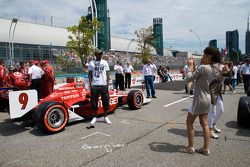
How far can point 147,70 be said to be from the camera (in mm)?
9641

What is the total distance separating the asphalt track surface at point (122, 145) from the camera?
348cm

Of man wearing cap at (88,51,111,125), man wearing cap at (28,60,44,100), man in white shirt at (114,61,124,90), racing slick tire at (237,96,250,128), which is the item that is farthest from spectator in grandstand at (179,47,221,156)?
man in white shirt at (114,61,124,90)

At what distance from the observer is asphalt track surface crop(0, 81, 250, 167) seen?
3.48 metres

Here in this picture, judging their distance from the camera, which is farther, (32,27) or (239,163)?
(32,27)

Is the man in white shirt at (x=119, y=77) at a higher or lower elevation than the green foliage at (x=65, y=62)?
lower

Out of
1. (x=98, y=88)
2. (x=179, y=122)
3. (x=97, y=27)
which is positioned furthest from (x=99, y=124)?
(x=97, y=27)

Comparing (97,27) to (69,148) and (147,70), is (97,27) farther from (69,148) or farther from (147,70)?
(69,148)

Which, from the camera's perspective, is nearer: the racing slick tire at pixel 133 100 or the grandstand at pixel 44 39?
the racing slick tire at pixel 133 100

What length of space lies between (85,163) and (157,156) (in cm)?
110

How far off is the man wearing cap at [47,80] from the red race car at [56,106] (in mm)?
1106

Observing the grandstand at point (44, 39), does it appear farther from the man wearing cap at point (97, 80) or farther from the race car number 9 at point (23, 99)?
the race car number 9 at point (23, 99)

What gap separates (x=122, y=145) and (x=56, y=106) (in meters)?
1.73

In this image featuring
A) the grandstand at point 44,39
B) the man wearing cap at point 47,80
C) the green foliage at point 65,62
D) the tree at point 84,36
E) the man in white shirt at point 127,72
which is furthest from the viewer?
the grandstand at point 44,39

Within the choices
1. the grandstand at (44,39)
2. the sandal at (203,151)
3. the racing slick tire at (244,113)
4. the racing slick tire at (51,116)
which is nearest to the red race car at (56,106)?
the racing slick tire at (51,116)
